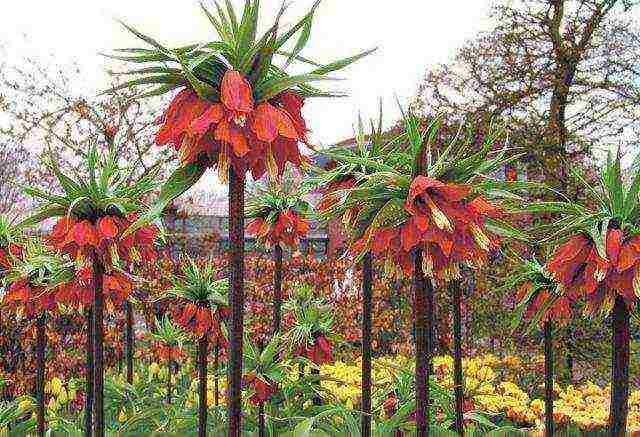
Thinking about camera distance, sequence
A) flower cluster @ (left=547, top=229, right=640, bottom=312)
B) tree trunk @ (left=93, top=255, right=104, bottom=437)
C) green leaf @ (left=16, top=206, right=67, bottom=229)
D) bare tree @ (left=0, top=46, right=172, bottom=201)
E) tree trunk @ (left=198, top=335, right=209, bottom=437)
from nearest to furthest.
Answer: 1. flower cluster @ (left=547, top=229, right=640, bottom=312)
2. green leaf @ (left=16, top=206, right=67, bottom=229)
3. tree trunk @ (left=93, top=255, right=104, bottom=437)
4. tree trunk @ (left=198, top=335, right=209, bottom=437)
5. bare tree @ (left=0, top=46, right=172, bottom=201)

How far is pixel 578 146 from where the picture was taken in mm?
7684

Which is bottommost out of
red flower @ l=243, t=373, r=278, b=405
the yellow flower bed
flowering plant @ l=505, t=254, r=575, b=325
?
the yellow flower bed

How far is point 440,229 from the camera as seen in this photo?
2.01 m

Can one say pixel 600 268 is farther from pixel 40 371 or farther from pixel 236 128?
pixel 40 371

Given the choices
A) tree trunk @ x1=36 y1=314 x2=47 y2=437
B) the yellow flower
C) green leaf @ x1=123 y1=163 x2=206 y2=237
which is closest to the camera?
green leaf @ x1=123 y1=163 x2=206 y2=237

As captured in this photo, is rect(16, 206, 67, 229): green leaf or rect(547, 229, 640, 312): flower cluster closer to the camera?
rect(547, 229, 640, 312): flower cluster

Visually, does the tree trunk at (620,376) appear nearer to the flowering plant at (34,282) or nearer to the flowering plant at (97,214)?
the flowering plant at (97,214)

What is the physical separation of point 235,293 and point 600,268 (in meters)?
1.05

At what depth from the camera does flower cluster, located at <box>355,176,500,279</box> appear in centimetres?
199

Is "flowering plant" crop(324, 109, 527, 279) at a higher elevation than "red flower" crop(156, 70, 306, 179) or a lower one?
lower

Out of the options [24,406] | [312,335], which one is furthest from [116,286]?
[24,406]

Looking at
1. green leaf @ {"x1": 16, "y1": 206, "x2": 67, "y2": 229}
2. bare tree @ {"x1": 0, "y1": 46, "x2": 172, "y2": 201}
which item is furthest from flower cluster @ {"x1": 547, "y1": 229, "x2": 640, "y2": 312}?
bare tree @ {"x1": 0, "y1": 46, "x2": 172, "y2": 201}

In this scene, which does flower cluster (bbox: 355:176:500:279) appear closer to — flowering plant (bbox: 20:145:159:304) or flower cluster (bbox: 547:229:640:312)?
flower cluster (bbox: 547:229:640:312)

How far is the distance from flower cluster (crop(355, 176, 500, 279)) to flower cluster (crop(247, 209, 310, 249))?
5.83 feet
